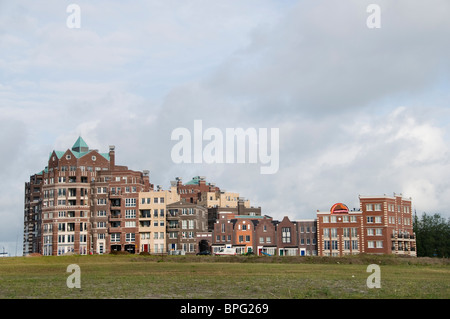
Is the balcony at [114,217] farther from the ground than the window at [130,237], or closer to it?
farther from the ground

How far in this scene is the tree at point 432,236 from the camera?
173m

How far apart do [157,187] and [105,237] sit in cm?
2462

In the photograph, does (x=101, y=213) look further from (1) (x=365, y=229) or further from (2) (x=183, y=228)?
(1) (x=365, y=229)

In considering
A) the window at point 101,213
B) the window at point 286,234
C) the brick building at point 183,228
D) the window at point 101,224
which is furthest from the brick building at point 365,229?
the window at point 101,213

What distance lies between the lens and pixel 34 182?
194 m

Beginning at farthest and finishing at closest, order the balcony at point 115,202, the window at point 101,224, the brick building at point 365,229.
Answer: the balcony at point 115,202 → the window at point 101,224 → the brick building at point 365,229

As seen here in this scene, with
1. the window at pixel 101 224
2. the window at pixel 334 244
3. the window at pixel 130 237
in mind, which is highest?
the window at pixel 101 224

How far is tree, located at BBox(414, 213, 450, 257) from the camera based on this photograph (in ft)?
567

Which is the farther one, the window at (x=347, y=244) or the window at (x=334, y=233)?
the window at (x=334, y=233)

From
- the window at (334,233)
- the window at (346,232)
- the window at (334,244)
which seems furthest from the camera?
the window at (334,233)

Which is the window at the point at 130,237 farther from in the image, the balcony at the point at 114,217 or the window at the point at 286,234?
the window at the point at 286,234

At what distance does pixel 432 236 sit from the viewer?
583ft

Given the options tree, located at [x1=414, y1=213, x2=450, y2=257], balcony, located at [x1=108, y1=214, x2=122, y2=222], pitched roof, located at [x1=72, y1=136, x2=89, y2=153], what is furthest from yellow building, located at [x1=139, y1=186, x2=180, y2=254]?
tree, located at [x1=414, y1=213, x2=450, y2=257]
